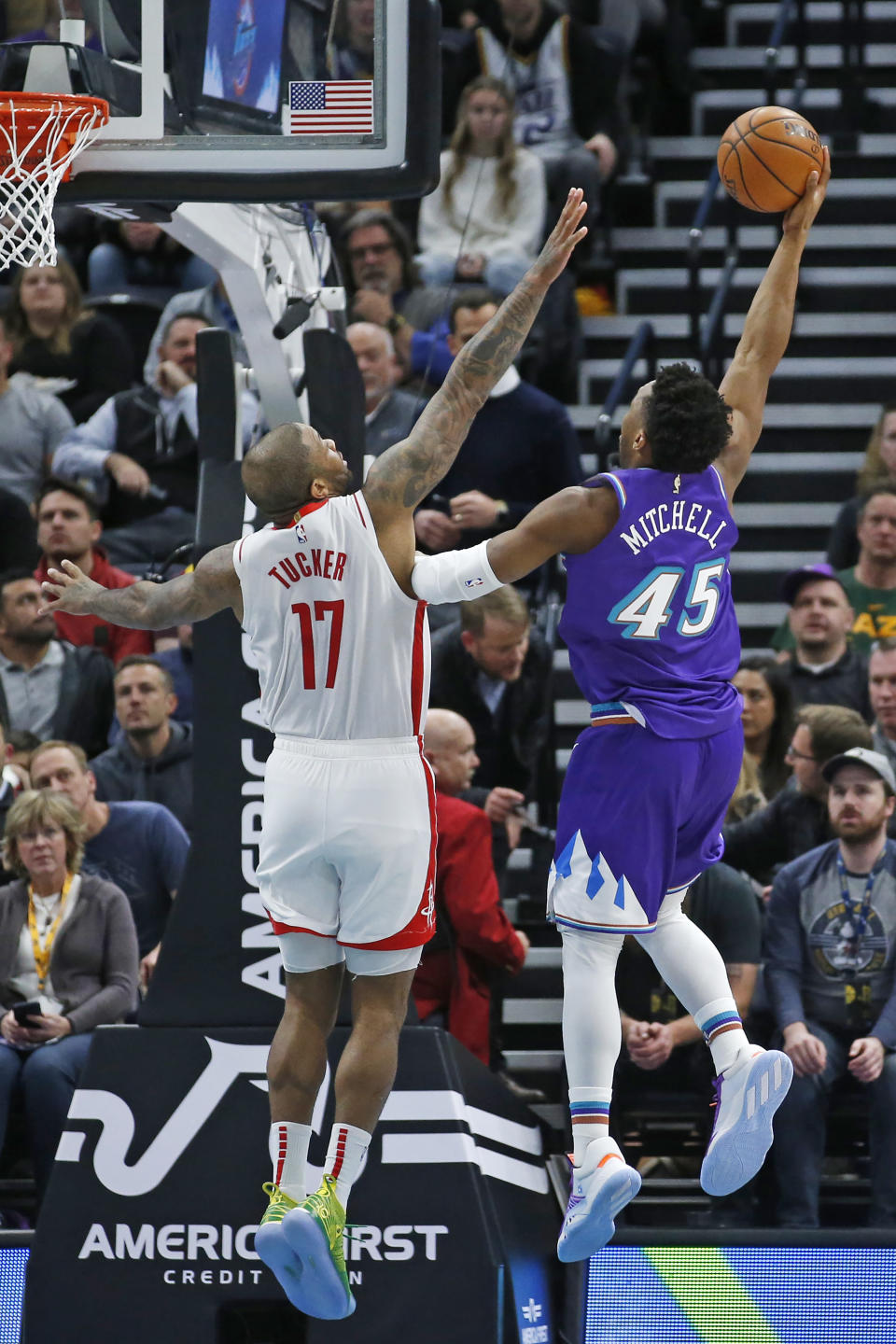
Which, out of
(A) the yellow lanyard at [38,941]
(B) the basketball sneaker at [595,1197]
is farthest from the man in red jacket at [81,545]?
(B) the basketball sneaker at [595,1197]

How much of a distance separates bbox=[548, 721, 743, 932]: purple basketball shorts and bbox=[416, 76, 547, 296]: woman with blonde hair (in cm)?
604

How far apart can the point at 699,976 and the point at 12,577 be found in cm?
531

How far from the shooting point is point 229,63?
6723 millimetres

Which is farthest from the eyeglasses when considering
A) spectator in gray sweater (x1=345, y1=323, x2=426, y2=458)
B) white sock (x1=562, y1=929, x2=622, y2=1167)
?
white sock (x1=562, y1=929, x2=622, y2=1167)

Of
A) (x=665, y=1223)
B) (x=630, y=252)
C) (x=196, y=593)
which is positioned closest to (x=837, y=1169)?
(x=665, y=1223)

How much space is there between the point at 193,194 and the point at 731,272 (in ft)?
20.5

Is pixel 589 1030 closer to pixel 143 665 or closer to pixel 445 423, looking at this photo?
pixel 445 423

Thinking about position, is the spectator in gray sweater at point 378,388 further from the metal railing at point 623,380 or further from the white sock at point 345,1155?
the white sock at point 345,1155

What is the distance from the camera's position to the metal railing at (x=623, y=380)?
10.3m

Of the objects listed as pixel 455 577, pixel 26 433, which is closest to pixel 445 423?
pixel 455 577

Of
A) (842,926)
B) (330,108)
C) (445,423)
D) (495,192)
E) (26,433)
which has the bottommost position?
(842,926)

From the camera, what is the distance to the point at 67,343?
38.7ft

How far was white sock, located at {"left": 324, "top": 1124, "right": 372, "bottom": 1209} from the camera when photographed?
5766 millimetres

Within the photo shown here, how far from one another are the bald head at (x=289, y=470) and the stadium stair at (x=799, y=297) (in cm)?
442
